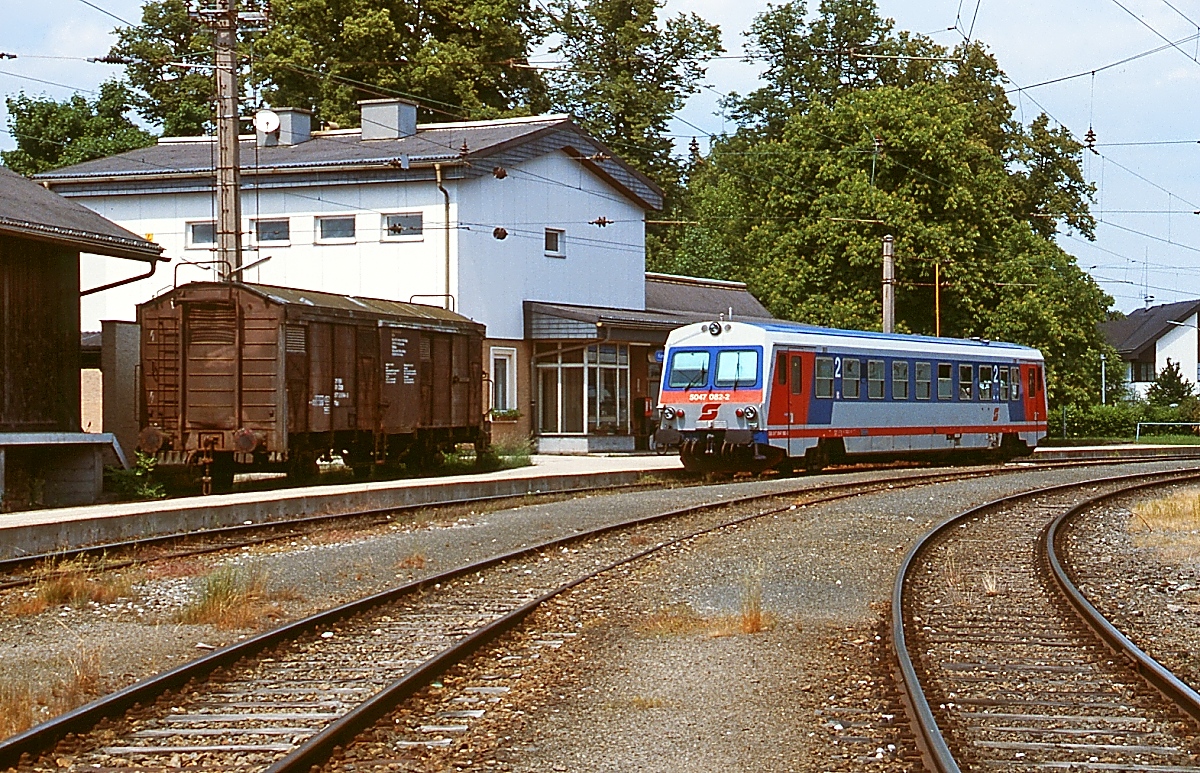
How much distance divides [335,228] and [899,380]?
13.8 m

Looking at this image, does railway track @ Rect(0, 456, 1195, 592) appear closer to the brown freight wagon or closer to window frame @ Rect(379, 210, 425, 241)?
the brown freight wagon

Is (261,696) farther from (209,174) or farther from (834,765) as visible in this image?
(209,174)

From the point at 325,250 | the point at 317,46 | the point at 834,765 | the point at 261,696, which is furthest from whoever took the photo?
the point at 317,46

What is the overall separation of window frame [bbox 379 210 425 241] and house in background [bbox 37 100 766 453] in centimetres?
3

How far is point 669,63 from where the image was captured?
63.8 meters

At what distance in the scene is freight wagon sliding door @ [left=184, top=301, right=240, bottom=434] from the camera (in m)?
23.4

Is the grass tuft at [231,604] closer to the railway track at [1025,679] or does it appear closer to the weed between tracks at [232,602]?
the weed between tracks at [232,602]

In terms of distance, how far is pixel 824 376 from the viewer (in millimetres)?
28859

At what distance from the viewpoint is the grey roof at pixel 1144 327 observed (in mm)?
91688

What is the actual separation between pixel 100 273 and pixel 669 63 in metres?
29.8

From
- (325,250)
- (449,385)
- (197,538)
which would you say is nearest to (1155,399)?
(325,250)

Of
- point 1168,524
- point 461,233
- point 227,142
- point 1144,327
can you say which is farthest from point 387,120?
point 1144,327

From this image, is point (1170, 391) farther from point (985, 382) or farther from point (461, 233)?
point (461, 233)

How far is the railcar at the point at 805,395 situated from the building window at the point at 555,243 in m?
10.0
